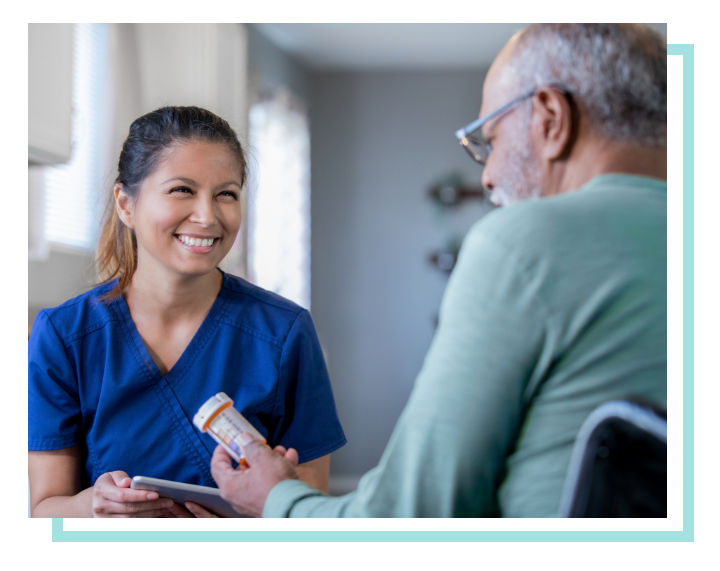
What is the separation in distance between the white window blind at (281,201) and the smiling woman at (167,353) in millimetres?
1301

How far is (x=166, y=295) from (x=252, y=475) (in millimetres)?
399

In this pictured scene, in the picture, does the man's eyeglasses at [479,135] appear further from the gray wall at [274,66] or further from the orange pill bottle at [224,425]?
the gray wall at [274,66]

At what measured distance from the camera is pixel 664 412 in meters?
0.55

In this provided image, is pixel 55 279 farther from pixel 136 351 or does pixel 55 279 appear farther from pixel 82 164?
pixel 136 351

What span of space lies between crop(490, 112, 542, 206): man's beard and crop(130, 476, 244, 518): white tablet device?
20.3 inches

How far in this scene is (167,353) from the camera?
95cm

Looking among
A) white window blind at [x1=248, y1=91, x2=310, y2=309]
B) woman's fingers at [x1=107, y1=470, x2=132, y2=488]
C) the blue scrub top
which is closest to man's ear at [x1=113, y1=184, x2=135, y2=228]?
the blue scrub top

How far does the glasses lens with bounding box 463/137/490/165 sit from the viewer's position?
0.78m

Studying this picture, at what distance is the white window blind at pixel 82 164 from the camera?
58.9 inches

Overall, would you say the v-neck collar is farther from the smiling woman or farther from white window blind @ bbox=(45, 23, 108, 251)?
white window blind @ bbox=(45, 23, 108, 251)

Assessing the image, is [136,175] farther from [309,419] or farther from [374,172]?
[374,172]

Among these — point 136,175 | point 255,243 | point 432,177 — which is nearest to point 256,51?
point 255,243

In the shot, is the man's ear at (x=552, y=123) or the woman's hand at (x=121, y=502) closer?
the man's ear at (x=552, y=123)
